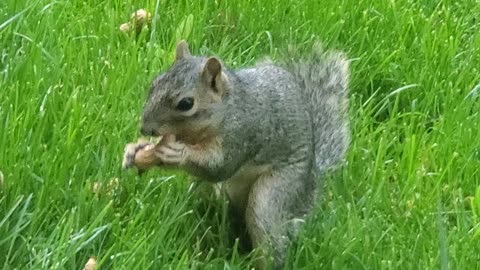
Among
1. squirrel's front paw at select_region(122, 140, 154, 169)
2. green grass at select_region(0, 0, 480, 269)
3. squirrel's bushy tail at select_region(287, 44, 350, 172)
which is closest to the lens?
green grass at select_region(0, 0, 480, 269)

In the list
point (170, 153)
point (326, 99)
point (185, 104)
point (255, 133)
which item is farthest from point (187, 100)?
point (326, 99)

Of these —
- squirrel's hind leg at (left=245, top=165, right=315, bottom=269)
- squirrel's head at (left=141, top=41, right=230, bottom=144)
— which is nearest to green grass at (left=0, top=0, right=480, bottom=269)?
squirrel's hind leg at (left=245, top=165, right=315, bottom=269)

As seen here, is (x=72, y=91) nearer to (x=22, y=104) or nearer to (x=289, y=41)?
(x=22, y=104)

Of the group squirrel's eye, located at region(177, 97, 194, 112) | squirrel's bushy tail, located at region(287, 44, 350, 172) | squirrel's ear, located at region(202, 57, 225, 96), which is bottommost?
squirrel's bushy tail, located at region(287, 44, 350, 172)

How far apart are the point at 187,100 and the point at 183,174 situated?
0.97 ft

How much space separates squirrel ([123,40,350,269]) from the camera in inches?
91.4

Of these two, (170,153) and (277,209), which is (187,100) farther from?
(277,209)

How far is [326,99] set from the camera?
9.04 ft

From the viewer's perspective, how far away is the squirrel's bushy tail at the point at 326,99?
2705 mm

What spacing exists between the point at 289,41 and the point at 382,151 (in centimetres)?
52

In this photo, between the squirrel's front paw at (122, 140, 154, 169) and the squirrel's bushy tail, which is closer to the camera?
the squirrel's front paw at (122, 140, 154, 169)

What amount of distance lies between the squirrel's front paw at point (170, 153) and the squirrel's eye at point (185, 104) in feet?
0.30

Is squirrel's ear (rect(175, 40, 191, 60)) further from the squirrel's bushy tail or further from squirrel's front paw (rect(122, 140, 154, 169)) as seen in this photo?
the squirrel's bushy tail

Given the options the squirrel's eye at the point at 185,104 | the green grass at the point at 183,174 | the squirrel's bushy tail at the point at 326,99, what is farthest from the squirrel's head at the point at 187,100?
the squirrel's bushy tail at the point at 326,99
